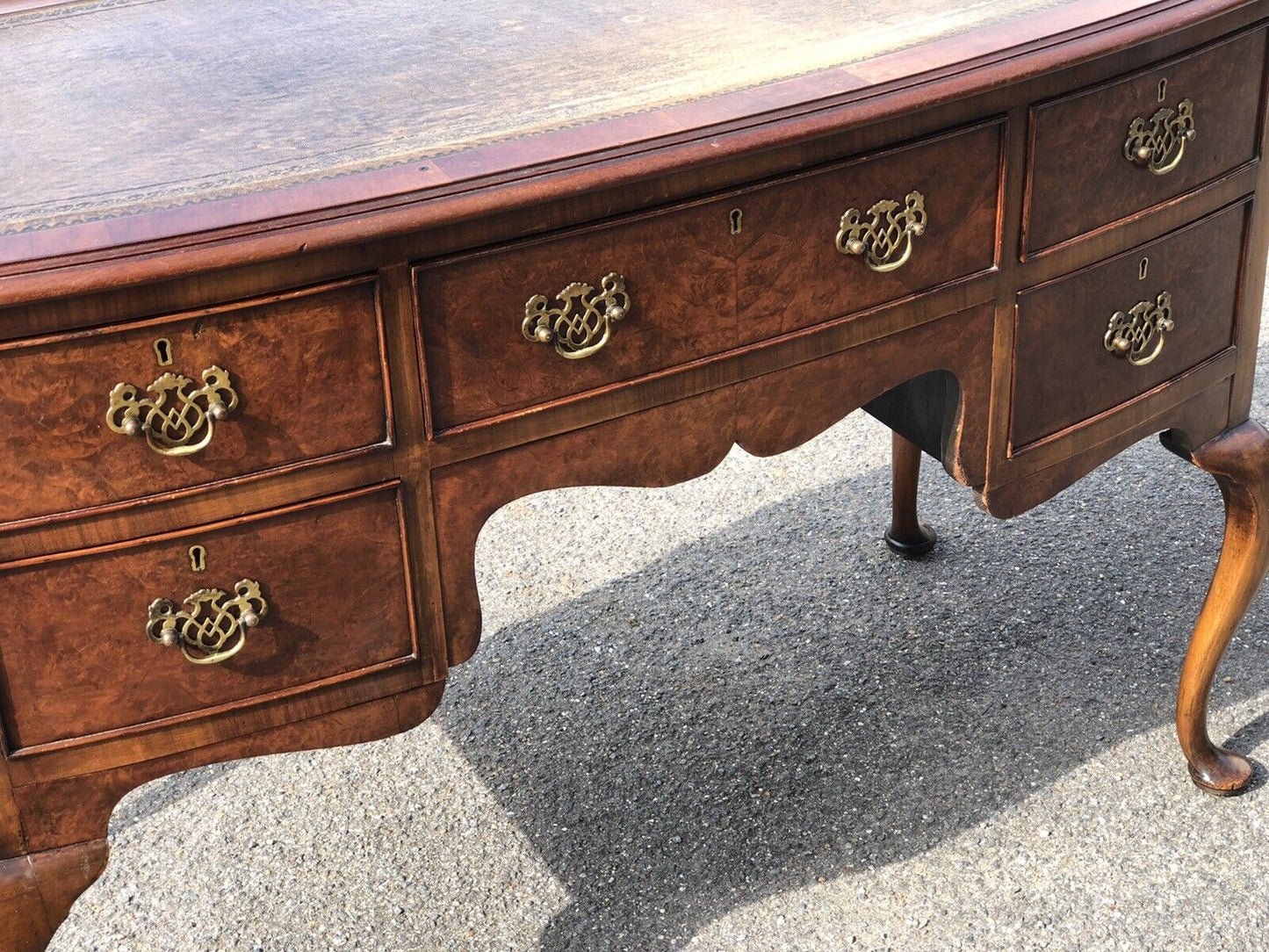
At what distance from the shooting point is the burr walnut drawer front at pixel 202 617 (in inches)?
41.1

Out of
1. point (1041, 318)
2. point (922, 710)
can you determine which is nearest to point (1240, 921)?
point (922, 710)

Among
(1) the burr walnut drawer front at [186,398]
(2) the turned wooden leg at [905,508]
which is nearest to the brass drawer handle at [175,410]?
(1) the burr walnut drawer front at [186,398]

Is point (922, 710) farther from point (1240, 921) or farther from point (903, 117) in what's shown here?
point (903, 117)

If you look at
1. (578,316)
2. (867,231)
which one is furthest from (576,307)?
(867,231)

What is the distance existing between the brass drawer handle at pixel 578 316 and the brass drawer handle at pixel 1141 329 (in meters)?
0.54

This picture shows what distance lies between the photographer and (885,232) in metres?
1.22

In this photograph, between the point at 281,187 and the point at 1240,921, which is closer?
the point at 281,187

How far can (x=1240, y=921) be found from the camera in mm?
1563

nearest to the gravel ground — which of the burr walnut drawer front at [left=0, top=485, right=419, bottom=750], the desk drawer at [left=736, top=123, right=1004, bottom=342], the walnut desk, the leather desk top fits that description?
the walnut desk

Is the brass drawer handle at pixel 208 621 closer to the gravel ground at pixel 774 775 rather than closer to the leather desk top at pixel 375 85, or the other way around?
the leather desk top at pixel 375 85

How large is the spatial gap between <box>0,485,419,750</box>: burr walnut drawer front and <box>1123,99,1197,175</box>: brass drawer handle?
0.71 metres

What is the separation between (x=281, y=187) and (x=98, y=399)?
181 mm

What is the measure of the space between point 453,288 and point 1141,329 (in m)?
0.71

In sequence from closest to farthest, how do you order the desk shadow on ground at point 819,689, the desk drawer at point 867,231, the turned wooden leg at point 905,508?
the desk drawer at point 867,231 → the desk shadow on ground at point 819,689 → the turned wooden leg at point 905,508
